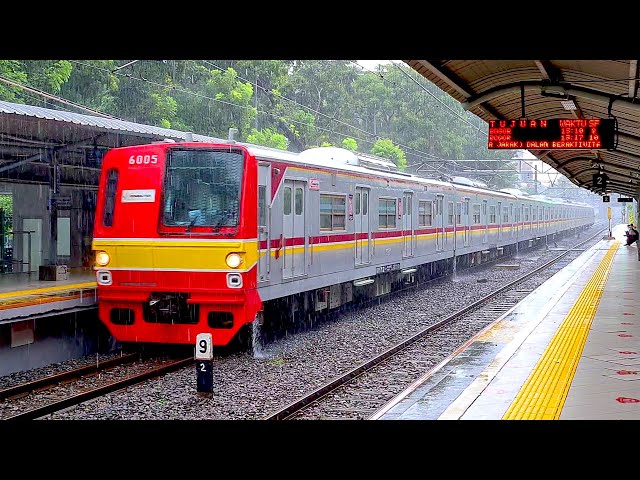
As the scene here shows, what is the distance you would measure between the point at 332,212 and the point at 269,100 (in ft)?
79.2

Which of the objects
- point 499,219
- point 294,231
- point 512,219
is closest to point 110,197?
point 294,231

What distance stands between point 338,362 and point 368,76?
40514 mm

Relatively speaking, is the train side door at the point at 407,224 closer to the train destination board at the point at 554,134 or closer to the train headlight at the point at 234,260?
the train destination board at the point at 554,134

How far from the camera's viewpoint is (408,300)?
18.8 m

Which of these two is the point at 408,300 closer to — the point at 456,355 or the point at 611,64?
the point at 456,355

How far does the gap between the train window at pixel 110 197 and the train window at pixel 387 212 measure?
6.63 m

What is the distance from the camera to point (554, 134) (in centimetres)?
1322

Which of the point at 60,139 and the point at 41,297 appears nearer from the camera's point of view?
the point at 41,297

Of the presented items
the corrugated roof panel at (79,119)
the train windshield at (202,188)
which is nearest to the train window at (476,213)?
the corrugated roof panel at (79,119)

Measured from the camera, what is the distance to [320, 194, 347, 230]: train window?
44.7ft

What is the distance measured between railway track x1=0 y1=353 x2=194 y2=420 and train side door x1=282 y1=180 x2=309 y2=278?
6.80ft

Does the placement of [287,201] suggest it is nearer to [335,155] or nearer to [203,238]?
[203,238]

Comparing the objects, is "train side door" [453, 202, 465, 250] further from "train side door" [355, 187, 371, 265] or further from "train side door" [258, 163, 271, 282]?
"train side door" [258, 163, 271, 282]

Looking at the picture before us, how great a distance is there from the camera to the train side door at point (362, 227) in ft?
50.4
